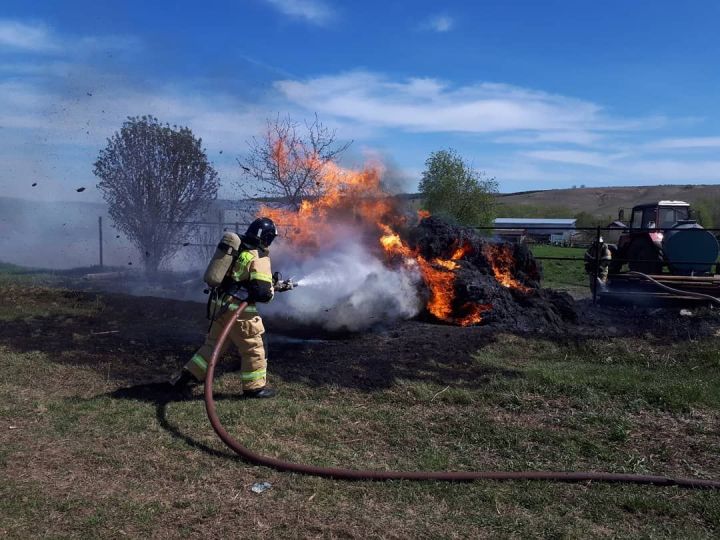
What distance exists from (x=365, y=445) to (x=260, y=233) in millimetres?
2332

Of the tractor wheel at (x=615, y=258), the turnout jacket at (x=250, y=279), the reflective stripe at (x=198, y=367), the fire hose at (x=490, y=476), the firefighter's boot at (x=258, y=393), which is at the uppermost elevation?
→ the turnout jacket at (x=250, y=279)

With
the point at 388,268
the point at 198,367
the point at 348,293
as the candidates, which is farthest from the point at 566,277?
the point at 198,367

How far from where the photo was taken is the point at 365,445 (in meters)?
4.73

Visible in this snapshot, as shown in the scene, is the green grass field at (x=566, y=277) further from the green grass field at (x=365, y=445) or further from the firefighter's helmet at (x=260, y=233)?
the firefighter's helmet at (x=260, y=233)

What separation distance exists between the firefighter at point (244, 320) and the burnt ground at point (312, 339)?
73 cm

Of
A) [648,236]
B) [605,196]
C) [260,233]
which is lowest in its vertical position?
[648,236]

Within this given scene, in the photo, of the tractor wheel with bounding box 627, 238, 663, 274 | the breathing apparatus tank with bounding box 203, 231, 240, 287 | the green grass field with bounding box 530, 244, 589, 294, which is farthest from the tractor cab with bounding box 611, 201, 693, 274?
the breathing apparatus tank with bounding box 203, 231, 240, 287

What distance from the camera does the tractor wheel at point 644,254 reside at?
1395cm

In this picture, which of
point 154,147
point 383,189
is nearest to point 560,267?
point 383,189

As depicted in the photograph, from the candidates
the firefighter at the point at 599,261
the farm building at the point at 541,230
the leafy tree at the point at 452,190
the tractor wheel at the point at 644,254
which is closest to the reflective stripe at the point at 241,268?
the farm building at the point at 541,230

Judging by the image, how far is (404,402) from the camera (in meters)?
5.70

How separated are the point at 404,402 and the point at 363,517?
219cm

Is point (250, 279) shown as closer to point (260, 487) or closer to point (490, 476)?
point (260, 487)

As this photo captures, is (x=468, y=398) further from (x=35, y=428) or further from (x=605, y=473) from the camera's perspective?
(x=35, y=428)
